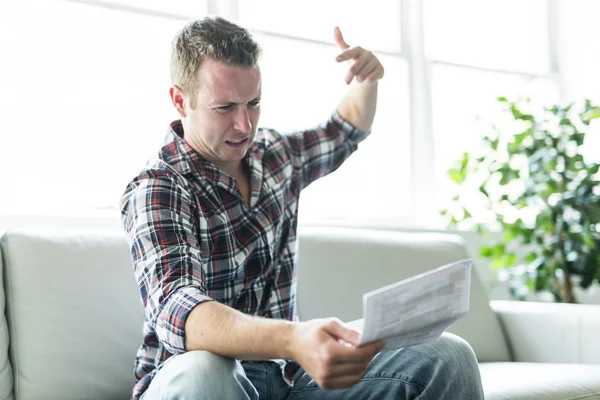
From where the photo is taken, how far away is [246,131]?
1.59m

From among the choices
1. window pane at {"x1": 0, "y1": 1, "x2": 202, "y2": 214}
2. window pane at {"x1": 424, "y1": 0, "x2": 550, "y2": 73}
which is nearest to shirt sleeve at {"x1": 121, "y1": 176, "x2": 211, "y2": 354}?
window pane at {"x1": 0, "y1": 1, "x2": 202, "y2": 214}

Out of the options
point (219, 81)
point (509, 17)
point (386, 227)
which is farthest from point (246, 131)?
point (509, 17)

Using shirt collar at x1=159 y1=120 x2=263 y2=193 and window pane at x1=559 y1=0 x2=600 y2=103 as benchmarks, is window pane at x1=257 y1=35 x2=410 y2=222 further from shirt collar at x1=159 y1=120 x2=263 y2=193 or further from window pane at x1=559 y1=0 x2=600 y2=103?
shirt collar at x1=159 y1=120 x2=263 y2=193

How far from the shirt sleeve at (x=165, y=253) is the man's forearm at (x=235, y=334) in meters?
0.02

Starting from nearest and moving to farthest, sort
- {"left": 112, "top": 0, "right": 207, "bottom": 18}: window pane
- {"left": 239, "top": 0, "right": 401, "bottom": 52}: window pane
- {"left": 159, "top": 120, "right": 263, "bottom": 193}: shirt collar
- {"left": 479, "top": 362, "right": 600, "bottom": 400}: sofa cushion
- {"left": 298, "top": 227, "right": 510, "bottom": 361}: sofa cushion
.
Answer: {"left": 159, "top": 120, "right": 263, "bottom": 193}: shirt collar < {"left": 479, "top": 362, "right": 600, "bottom": 400}: sofa cushion < {"left": 298, "top": 227, "right": 510, "bottom": 361}: sofa cushion < {"left": 112, "top": 0, "right": 207, "bottom": 18}: window pane < {"left": 239, "top": 0, "right": 401, "bottom": 52}: window pane

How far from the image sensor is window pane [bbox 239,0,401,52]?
2.96m

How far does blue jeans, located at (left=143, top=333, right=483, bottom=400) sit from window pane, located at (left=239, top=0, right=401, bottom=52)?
171 centimetres


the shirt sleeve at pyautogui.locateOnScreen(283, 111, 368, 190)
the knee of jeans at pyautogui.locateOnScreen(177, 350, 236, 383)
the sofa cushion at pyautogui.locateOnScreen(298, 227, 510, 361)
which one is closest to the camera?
the knee of jeans at pyautogui.locateOnScreen(177, 350, 236, 383)

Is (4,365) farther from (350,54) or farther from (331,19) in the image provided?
(331,19)

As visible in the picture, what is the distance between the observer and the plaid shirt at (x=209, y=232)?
135 cm

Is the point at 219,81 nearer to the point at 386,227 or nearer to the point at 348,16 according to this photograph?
the point at 386,227

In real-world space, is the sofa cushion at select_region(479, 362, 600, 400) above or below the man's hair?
below

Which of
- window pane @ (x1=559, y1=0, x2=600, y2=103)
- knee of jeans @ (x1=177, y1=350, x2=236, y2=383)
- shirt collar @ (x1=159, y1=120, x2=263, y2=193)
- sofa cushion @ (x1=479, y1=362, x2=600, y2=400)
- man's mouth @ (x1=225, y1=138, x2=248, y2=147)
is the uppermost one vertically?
window pane @ (x1=559, y1=0, x2=600, y2=103)

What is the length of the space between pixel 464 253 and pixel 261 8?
127 centimetres
